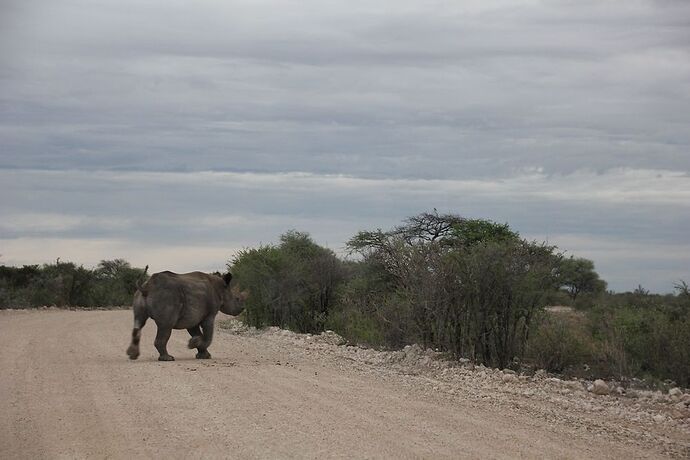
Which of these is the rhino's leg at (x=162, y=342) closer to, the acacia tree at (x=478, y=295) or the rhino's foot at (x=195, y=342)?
the rhino's foot at (x=195, y=342)

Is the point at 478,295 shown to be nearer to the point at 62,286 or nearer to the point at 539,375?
the point at 539,375

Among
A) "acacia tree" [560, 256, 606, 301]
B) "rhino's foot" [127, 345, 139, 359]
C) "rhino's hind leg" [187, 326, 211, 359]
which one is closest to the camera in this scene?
"rhino's foot" [127, 345, 139, 359]

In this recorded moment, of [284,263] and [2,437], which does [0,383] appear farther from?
[284,263]

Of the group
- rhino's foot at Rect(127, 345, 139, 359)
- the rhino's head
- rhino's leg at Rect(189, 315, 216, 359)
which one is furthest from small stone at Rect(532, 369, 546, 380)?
rhino's foot at Rect(127, 345, 139, 359)

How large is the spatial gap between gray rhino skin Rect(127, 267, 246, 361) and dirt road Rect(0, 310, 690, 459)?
2.16 ft

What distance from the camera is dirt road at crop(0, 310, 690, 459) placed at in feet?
30.3

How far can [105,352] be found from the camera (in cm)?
1891

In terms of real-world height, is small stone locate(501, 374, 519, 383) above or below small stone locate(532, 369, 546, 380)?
above

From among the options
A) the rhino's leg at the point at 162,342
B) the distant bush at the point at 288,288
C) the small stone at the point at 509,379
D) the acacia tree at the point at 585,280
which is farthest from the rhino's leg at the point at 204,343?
the acacia tree at the point at 585,280

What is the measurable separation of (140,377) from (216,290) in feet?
16.6

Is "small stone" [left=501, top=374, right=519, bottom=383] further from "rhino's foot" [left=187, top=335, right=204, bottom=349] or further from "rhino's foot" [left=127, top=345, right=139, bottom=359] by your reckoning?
"rhino's foot" [left=127, top=345, right=139, bottom=359]

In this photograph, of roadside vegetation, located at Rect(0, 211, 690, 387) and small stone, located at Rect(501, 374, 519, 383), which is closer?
small stone, located at Rect(501, 374, 519, 383)

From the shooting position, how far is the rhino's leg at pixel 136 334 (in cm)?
1727

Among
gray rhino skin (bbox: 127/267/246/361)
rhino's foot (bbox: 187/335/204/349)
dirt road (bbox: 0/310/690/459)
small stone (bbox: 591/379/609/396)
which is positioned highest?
gray rhino skin (bbox: 127/267/246/361)
